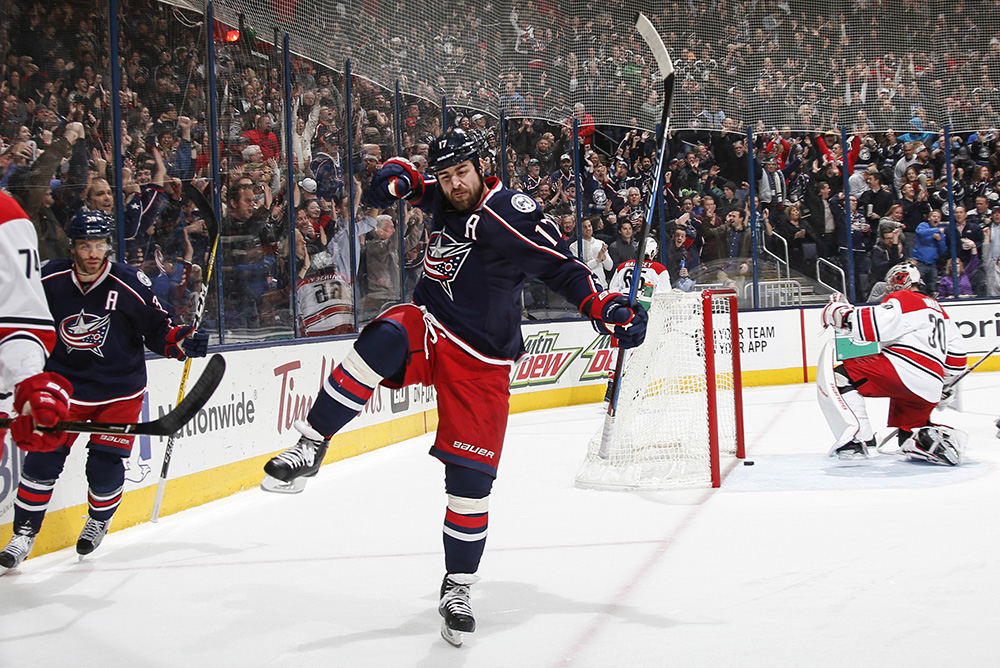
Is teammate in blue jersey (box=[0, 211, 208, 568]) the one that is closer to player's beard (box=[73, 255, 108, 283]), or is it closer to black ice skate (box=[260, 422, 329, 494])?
player's beard (box=[73, 255, 108, 283])

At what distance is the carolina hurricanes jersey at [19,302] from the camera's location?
200 cm

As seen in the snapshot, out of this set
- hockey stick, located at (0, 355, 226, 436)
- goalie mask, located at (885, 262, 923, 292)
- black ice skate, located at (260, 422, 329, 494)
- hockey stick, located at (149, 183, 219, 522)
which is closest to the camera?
hockey stick, located at (0, 355, 226, 436)

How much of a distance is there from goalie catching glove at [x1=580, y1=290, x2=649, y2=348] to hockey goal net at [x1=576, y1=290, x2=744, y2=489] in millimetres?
2287

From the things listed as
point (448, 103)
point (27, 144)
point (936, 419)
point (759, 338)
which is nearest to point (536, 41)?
point (448, 103)

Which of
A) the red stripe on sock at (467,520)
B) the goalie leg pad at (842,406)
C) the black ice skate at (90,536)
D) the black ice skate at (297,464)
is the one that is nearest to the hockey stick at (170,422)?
the black ice skate at (297,464)

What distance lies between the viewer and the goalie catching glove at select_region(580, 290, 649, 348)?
271cm

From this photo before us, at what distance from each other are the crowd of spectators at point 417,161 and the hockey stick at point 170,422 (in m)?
1.05

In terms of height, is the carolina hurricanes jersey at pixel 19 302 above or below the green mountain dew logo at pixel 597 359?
above

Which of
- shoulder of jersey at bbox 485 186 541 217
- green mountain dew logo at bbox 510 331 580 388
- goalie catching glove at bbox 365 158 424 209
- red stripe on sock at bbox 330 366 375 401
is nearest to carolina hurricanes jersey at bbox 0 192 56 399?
red stripe on sock at bbox 330 366 375 401

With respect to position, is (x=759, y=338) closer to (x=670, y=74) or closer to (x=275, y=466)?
(x=670, y=74)

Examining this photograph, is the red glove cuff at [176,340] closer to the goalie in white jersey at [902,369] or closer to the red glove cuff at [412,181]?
the red glove cuff at [412,181]

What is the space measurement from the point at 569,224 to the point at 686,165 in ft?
6.33

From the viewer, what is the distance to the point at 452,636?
2.73 metres

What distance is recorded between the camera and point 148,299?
3.96 metres
